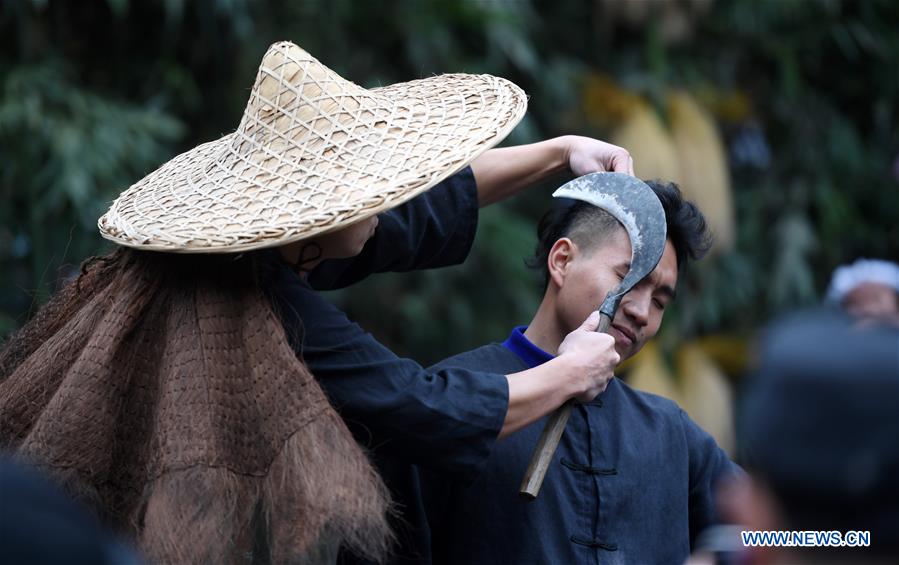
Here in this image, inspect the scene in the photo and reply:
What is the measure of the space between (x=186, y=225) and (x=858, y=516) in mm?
1373

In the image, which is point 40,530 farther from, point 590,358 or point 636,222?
point 636,222

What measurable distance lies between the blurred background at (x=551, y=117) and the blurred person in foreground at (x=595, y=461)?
90.1 inches

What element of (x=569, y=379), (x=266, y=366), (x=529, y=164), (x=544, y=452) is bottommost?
(x=544, y=452)

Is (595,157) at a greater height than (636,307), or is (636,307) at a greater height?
(595,157)

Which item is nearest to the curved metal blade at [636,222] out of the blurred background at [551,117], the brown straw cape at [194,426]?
the brown straw cape at [194,426]

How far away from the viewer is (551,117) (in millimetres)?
6805

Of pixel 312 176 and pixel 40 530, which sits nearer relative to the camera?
pixel 40 530

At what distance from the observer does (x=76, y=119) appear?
5.16 m

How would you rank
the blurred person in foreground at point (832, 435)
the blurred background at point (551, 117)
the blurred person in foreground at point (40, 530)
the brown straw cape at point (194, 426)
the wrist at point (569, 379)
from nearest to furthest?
the blurred person in foreground at point (40, 530)
the blurred person in foreground at point (832, 435)
the brown straw cape at point (194, 426)
the wrist at point (569, 379)
the blurred background at point (551, 117)

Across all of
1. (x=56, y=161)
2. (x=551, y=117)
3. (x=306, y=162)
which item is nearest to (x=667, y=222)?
(x=306, y=162)

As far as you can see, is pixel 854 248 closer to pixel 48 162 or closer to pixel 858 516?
pixel 48 162

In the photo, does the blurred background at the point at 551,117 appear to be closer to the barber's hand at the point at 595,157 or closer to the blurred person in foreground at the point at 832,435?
the barber's hand at the point at 595,157

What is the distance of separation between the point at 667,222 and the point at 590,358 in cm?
46

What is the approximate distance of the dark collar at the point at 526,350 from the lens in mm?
2611
